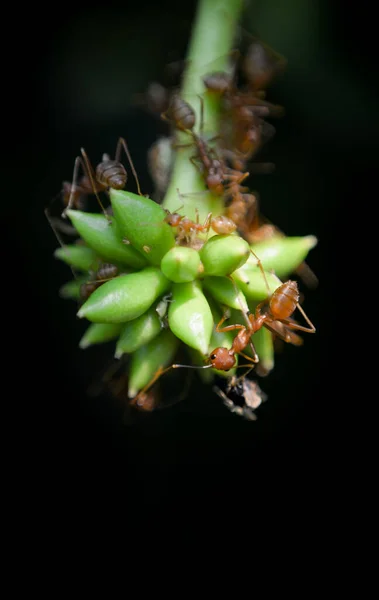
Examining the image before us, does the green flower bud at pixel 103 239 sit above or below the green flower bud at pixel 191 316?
above

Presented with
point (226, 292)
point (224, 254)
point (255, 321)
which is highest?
point (224, 254)

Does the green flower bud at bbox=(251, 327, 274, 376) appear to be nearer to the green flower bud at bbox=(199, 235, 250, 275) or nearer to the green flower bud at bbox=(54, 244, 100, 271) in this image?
the green flower bud at bbox=(199, 235, 250, 275)

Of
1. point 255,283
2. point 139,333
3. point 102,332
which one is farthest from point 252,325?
point 102,332

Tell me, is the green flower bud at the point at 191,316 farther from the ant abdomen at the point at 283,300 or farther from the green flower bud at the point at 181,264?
the ant abdomen at the point at 283,300

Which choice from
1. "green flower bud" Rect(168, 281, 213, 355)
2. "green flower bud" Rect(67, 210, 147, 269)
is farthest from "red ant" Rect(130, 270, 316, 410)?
"green flower bud" Rect(67, 210, 147, 269)

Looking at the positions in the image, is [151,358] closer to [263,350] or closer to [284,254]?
[263,350]

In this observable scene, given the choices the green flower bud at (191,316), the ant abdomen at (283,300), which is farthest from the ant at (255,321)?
the green flower bud at (191,316)

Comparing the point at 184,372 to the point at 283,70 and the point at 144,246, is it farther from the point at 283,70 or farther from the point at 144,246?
the point at 283,70
